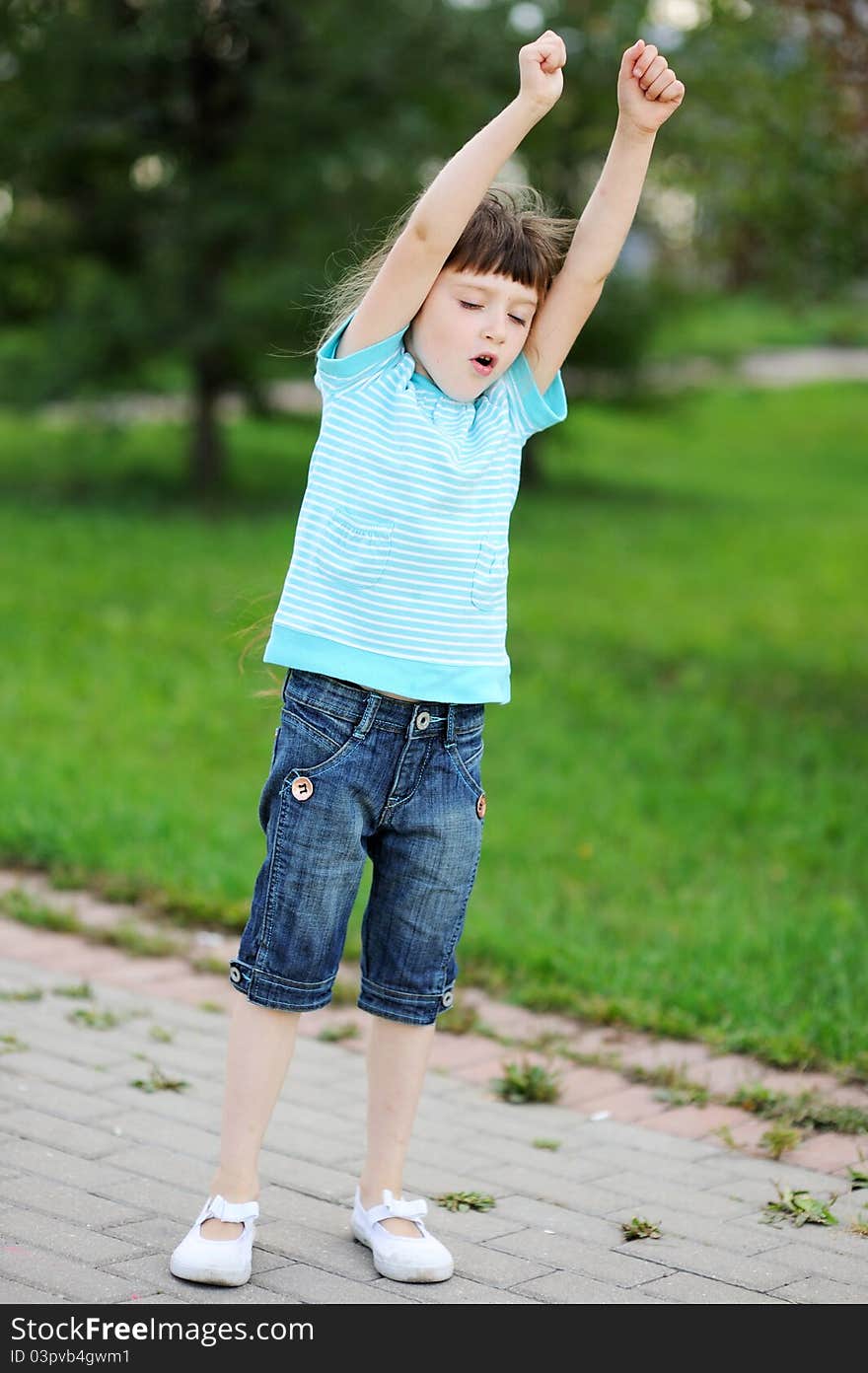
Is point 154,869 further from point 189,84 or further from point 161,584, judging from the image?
point 189,84

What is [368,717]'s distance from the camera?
8.79ft

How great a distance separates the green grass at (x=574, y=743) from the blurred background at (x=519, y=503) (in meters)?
0.02

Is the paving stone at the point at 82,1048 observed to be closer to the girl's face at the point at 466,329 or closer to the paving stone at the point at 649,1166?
the paving stone at the point at 649,1166

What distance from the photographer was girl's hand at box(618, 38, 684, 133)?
2.75m

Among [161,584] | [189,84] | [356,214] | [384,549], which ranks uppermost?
[189,84]

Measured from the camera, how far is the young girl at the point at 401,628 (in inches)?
105

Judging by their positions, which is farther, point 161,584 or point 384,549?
point 161,584

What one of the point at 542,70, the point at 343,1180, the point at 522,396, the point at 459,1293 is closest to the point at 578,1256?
the point at 459,1293

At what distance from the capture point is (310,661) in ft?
8.82

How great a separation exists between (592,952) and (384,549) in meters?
2.23

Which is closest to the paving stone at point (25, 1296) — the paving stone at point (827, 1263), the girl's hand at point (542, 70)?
the paving stone at point (827, 1263)

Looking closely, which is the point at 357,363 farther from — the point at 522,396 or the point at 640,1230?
the point at 640,1230

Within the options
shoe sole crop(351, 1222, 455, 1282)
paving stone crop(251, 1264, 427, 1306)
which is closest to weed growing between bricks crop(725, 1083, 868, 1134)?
shoe sole crop(351, 1222, 455, 1282)

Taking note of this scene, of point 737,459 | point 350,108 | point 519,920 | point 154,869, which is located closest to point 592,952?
point 519,920
